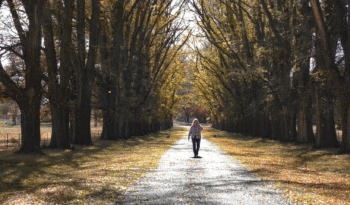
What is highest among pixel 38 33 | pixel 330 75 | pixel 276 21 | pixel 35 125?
pixel 276 21

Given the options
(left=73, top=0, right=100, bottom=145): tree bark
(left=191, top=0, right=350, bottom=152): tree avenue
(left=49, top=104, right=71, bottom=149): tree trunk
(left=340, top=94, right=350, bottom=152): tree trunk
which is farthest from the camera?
(left=73, top=0, right=100, bottom=145): tree bark

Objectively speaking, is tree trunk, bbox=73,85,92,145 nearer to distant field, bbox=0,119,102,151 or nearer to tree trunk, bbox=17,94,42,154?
distant field, bbox=0,119,102,151

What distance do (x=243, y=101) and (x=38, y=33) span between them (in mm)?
29451

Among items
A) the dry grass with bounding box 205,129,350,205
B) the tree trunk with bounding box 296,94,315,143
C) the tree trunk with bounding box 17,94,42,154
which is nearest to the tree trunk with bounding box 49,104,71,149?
the tree trunk with bounding box 17,94,42,154

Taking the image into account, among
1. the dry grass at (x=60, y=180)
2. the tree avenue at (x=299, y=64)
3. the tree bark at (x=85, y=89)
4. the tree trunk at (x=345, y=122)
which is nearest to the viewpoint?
the dry grass at (x=60, y=180)

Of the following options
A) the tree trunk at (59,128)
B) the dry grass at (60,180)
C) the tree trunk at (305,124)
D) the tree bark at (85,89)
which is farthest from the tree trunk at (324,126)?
the tree trunk at (59,128)

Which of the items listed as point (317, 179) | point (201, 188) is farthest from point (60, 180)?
point (317, 179)

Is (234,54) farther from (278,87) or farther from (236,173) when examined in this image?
(236,173)

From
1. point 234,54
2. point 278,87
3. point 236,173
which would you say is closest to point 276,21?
point 278,87

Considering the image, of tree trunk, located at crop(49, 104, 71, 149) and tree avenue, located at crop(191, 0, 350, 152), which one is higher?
tree avenue, located at crop(191, 0, 350, 152)

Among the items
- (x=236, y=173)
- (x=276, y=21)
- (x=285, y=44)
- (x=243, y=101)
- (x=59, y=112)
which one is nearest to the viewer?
(x=236, y=173)

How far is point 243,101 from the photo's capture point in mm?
43062

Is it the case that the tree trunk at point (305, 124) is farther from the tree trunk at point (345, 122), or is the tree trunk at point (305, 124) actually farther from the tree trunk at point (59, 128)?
the tree trunk at point (59, 128)

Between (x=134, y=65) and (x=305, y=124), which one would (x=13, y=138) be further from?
(x=305, y=124)
